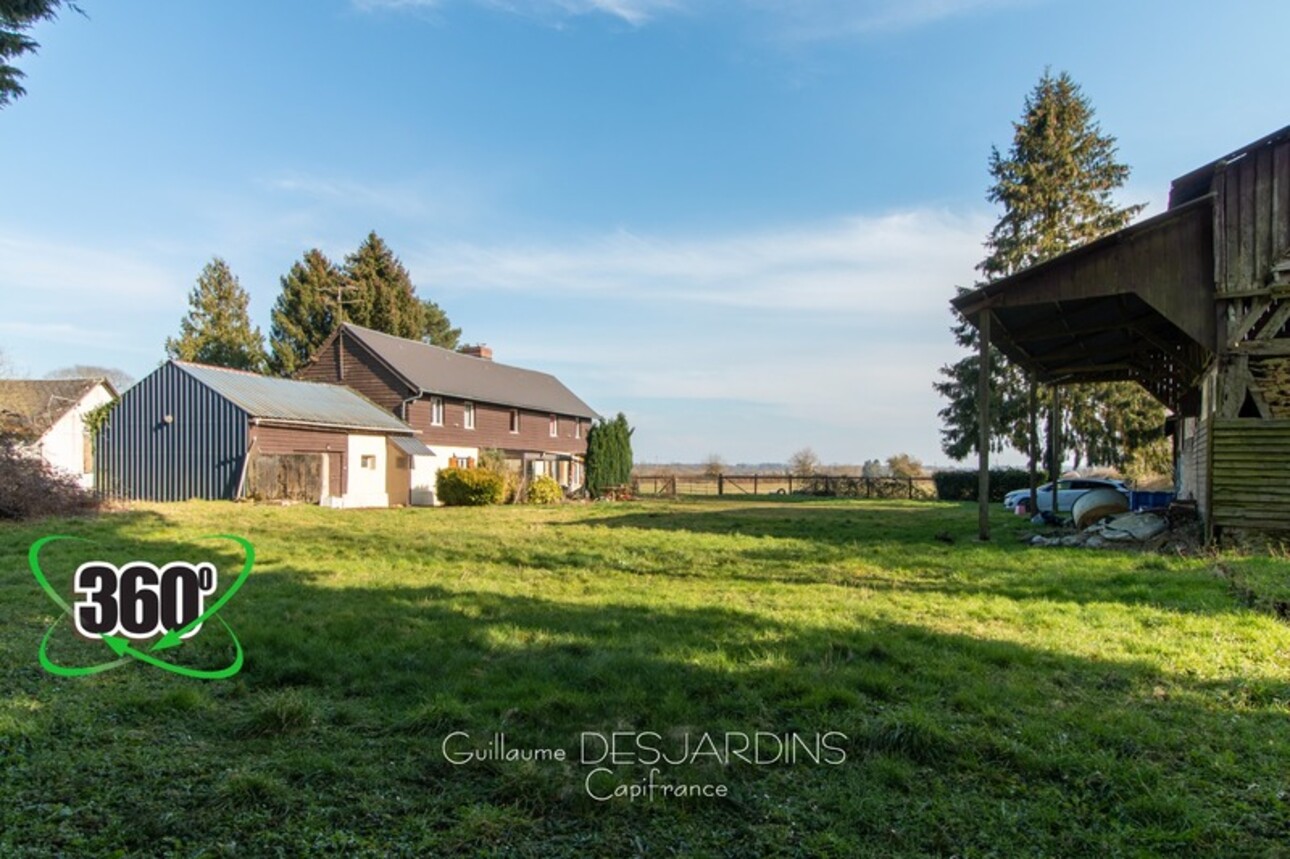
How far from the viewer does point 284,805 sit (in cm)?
309

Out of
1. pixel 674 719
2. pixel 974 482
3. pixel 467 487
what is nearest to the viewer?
pixel 674 719

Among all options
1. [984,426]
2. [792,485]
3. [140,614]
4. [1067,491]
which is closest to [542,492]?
[792,485]

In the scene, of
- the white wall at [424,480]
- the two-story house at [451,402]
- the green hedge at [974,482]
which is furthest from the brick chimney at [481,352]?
the green hedge at [974,482]

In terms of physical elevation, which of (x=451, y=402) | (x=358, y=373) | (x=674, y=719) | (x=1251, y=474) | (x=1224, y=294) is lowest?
(x=674, y=719)

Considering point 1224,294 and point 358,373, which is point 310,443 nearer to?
point 358,373

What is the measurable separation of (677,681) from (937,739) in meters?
1.61

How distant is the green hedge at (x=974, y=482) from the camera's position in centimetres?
2901

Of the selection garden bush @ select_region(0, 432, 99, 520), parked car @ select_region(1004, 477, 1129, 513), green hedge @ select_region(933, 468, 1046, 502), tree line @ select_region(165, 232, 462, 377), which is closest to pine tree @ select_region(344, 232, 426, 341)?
tree line @ select_region(165, 232, 462, 377)

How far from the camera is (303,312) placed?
4341 centimetres

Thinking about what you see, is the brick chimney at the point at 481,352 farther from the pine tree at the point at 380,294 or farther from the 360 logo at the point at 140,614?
the 360 logo at the point at 140,614

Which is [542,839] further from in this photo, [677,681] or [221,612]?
[221,612]

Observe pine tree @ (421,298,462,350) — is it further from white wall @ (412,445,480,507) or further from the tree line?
white wall @ (412,445,480,507)

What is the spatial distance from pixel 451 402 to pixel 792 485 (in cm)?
1799

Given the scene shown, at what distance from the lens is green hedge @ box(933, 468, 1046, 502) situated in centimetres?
2901
